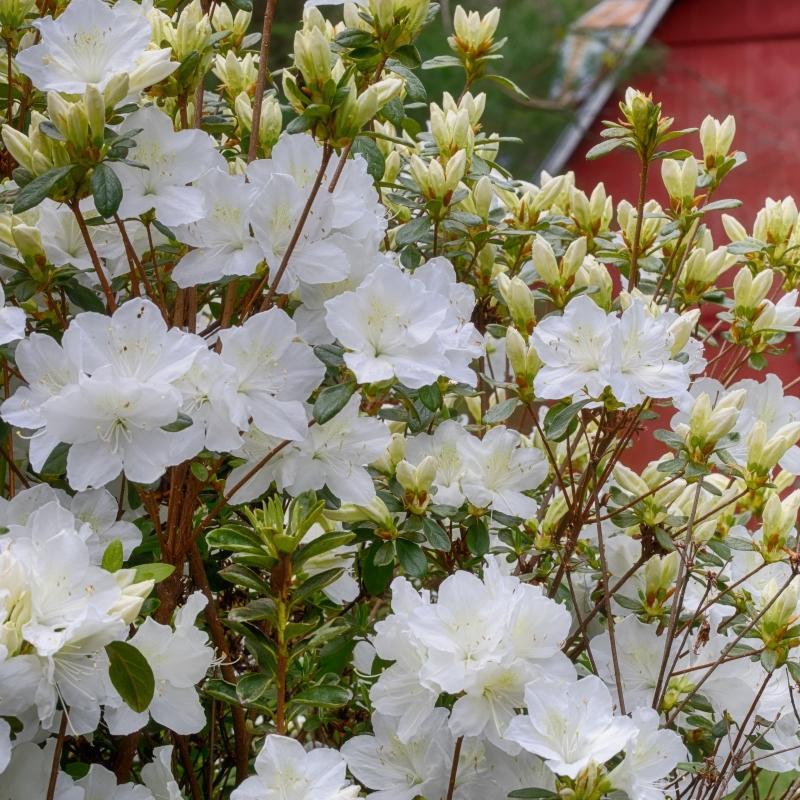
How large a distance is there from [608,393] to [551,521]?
29 centimetres

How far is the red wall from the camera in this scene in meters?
8.00

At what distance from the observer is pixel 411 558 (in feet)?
4.51

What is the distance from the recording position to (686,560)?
Answer: 55.6 inches

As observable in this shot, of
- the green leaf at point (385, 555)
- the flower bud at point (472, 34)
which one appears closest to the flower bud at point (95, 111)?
the green leaf at point (385, 555)

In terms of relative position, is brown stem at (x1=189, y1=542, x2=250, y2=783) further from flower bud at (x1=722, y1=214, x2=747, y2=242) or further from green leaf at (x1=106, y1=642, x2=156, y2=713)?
flower bud at (x1=722, y1=214, x2=747, y2=242)

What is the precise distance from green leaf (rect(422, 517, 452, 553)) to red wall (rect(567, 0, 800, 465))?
22.3ft

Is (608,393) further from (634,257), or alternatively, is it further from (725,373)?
(725,373)

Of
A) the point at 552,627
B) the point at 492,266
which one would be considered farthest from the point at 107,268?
the point at 552,627

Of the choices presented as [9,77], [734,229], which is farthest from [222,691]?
[734,229]

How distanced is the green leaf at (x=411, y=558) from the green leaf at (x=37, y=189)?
54 centimetres

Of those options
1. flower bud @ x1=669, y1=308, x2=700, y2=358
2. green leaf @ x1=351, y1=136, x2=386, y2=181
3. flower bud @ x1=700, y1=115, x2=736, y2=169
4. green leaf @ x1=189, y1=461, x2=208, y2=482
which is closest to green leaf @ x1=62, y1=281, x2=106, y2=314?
green leaf @ x1=189, y1=461, x2=208, y2=482

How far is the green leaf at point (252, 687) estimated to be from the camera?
1205 mm

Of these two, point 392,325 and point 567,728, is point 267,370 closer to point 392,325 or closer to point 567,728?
point 392,325

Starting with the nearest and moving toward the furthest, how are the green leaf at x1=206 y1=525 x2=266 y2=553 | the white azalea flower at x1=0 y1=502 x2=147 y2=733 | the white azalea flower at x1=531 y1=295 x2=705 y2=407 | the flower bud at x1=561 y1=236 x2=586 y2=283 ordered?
the white azalea flower at x1=0 y1=502 x2=147 y2=733, the green leaf at x1=206 y1=525 x2=266 y2=553, the white azalea flower at x1=531 y1=295 x2=705 y2=407, the flower bud at x1=561 y1=236 x2=586 y2=283
